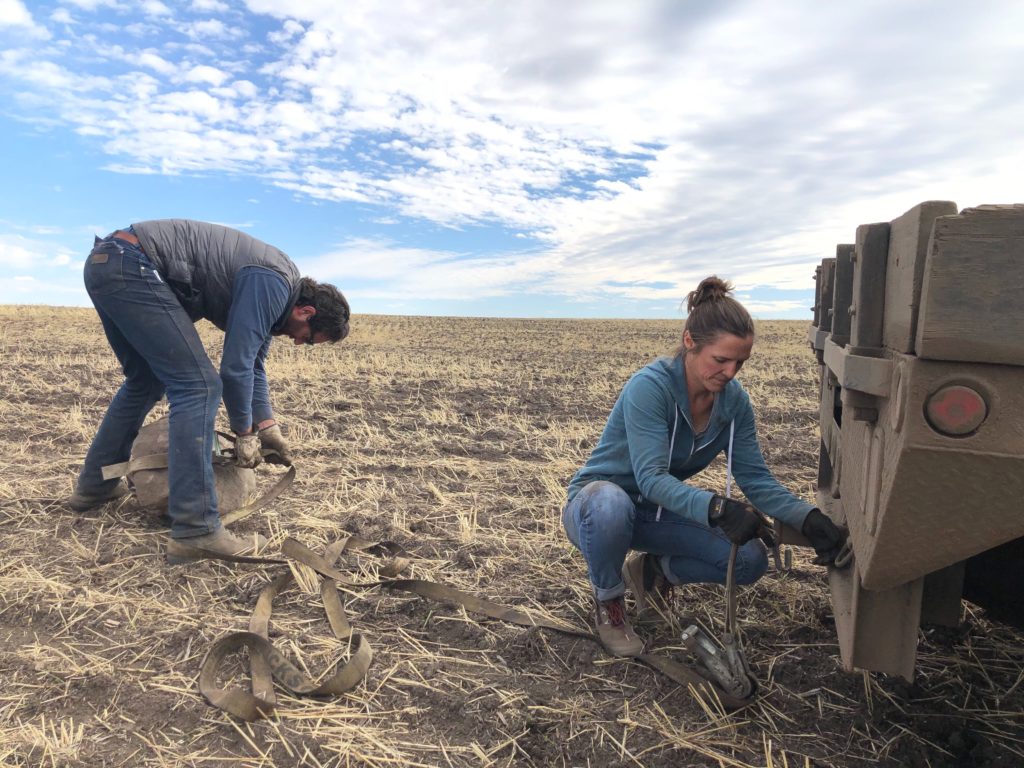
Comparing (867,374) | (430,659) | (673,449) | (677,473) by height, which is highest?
(867,374)

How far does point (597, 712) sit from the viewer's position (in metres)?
2.46

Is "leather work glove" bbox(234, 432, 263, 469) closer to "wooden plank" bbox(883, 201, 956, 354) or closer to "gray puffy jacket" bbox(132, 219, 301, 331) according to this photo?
"gray puffy jacket" bbox(132, 219, 301, 331)

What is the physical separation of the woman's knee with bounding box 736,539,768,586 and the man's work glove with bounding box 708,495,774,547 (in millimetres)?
432

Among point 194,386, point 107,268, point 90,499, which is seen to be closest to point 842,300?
point 194,386

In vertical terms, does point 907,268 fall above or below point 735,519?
above

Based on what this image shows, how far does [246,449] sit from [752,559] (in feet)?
8.87

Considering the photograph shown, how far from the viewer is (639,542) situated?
3023 mm

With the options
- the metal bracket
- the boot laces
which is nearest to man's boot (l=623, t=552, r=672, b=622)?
the boot laces

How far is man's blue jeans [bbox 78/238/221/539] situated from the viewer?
3.54 metres

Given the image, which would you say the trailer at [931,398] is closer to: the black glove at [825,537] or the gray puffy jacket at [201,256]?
the black glove at [825,537]

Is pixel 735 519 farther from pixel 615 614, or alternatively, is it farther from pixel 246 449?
pixel 246 449

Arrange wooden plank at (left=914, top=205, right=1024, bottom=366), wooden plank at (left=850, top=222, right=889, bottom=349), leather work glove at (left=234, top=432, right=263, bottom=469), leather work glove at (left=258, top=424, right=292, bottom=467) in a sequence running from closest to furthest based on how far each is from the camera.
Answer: wooden plank at (left=914, top=205, right=1024, bottom=366) → wooden plank at (left=850, top=222, right=889, bottom=349) → leather work glove at (left=234, top=432, right=263, bottom=469) → leather work glove at (left=258, top=424, right=292, bottom=467)

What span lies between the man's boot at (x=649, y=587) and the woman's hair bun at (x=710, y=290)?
118 centimetres

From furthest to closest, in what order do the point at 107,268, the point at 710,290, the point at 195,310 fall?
the point at 195,310
the point at 107,268
the point at 710,290
